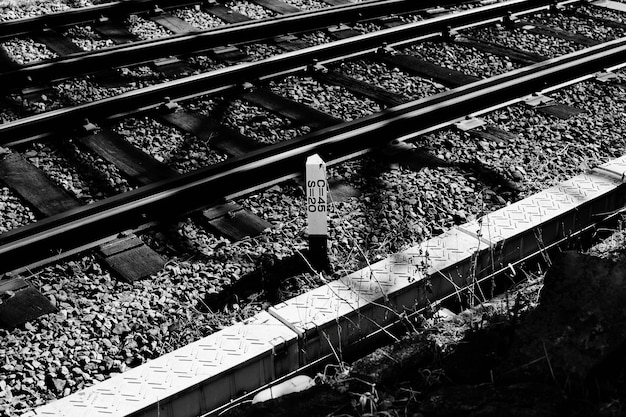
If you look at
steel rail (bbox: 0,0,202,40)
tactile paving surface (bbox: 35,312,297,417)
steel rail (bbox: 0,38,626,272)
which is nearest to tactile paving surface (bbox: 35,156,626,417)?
tactile paving surface (bbox: 35,312,297,417)

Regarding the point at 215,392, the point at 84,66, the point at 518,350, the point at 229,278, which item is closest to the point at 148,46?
the point at 84,66

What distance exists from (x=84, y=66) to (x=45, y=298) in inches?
144

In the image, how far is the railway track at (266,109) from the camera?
5.39 m

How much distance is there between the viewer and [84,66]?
26.6ft

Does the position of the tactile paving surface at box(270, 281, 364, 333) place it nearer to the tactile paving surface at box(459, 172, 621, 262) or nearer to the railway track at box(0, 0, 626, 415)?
the railway track at box(0, 0, 626, 415)

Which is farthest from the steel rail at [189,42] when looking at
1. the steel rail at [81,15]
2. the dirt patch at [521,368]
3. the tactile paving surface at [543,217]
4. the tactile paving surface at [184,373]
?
the dirt patch at [521,368]

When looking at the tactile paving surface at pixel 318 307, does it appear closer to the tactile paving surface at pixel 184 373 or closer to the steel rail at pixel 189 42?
the tactile paving surface at pixel 184 373

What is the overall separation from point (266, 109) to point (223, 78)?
0.61 m

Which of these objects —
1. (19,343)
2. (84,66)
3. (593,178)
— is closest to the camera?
(19,343)

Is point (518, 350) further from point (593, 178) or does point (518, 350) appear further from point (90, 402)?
point (593, 178)


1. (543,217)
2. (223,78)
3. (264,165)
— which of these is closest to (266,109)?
(223,78)

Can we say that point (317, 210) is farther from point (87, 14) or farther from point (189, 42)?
point (87, 14)

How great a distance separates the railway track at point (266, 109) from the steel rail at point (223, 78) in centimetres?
1

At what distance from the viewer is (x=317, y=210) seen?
5.05 metres
